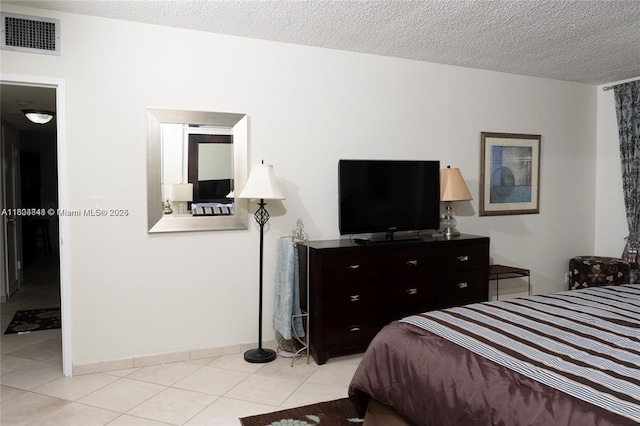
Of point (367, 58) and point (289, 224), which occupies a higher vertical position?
point (367, 58)

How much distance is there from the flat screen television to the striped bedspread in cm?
151

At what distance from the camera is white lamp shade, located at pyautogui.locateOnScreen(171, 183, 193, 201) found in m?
3.44

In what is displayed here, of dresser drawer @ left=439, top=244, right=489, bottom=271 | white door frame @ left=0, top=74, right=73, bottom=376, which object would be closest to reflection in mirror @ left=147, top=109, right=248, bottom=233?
white door frame @ left=0, top=74, right=73, bottom=376

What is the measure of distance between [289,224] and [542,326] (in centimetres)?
221

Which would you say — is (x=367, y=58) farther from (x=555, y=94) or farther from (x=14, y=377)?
(x=14, y=377)

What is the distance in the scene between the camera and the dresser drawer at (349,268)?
10.9 ft

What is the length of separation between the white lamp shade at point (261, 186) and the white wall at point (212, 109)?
12.7 inches

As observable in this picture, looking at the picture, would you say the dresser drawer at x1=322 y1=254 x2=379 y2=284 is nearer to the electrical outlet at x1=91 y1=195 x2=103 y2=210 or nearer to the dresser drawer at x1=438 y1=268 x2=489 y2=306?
the dresser drawer at x1=438 y1=268 x2=489 y2=306

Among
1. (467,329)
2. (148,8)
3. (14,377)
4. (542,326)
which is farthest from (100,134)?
(542,326)

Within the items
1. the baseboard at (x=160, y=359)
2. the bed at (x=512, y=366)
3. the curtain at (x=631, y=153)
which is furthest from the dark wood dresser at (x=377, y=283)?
the curtain at (x=631, y=153)

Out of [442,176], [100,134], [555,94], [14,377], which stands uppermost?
[555,94]

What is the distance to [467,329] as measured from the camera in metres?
1.95

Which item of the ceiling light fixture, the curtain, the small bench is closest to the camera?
the small bench

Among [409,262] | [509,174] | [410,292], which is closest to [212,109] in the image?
[409,262]
